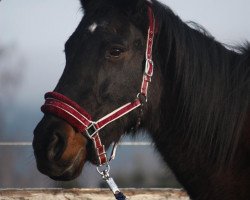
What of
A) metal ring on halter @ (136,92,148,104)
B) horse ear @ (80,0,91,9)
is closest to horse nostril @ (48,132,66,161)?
metal ring on halter @ (136,92,148,104)

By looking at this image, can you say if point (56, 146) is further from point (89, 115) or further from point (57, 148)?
point (89, 115)

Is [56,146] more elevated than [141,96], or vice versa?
[141,96]

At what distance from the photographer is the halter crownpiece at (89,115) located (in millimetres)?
2861

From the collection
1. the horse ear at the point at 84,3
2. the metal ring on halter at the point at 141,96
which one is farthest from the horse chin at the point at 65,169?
the horse ear at the point at 84,3

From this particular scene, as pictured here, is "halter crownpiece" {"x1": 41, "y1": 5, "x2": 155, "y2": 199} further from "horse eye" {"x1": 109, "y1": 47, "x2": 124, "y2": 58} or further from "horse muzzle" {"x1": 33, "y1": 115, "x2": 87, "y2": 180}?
"horse eye" {"x1": 109, "y1": 47, "x2": 124, "y2": 58}

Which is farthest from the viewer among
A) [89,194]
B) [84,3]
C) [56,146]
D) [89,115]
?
[89,194]

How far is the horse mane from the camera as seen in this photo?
3.01 metres

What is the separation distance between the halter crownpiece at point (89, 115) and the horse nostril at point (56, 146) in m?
0.11

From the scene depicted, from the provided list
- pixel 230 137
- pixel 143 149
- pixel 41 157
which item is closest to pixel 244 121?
pixel 230 137

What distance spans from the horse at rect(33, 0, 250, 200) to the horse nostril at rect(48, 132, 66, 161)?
0.19 feet

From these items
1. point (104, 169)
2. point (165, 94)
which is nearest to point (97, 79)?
point (165, 94)

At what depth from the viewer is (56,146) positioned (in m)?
2.81

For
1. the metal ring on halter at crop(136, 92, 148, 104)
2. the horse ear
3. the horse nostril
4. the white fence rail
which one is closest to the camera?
the horse nostril

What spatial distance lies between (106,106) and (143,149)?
482 centimetres
